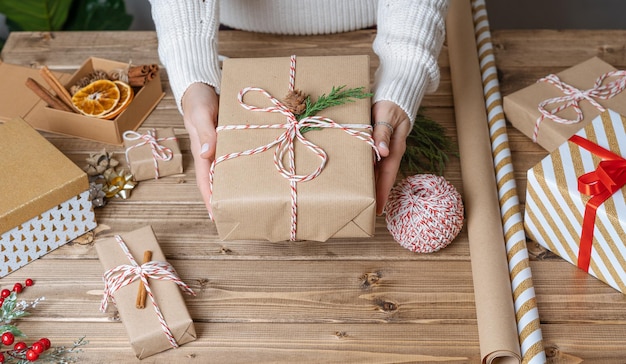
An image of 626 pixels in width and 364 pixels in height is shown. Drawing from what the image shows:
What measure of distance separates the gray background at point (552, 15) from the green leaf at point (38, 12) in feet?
1.77

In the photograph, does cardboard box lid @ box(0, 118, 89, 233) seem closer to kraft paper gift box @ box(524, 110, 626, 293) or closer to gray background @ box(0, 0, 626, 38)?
kraft paper gift box @ box(524, 110, 626, 293)

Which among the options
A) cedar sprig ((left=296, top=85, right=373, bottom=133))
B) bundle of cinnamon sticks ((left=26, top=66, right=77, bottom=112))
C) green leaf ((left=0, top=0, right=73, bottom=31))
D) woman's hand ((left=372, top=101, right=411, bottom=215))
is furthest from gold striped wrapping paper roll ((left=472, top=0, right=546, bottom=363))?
green leaf ((left=0, top=0, right=73, bottom=31))

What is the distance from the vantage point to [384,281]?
4.29ft

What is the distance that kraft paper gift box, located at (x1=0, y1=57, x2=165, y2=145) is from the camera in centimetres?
154

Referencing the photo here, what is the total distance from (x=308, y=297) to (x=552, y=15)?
2218 millimetres

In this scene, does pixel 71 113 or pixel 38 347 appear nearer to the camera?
pixel 38 347

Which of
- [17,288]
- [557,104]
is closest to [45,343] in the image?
Result: [17,288]

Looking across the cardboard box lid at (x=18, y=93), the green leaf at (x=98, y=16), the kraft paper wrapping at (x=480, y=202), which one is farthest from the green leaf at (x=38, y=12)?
the kraft paper wrapping at (x=480, y=202)

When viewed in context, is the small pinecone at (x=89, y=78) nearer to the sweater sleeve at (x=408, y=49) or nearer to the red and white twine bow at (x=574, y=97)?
the sweater sleeve at (x=408, y=49)

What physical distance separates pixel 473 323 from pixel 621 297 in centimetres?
27

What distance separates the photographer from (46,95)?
1.54 m

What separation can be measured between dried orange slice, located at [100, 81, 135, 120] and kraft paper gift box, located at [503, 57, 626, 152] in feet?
2.67

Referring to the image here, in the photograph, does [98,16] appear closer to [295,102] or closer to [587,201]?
[295,102]

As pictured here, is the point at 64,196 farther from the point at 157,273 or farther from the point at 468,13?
the point at 468,13
